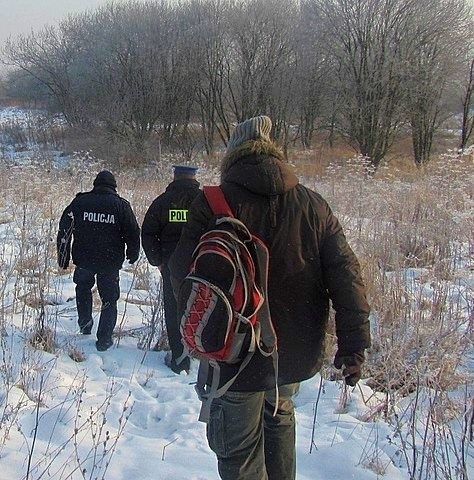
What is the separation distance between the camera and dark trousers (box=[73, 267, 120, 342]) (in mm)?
4605

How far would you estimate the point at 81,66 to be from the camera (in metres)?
27.5

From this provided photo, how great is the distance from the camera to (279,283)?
206cm

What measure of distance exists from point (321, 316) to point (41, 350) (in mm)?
2668

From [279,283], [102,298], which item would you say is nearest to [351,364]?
[279,283]

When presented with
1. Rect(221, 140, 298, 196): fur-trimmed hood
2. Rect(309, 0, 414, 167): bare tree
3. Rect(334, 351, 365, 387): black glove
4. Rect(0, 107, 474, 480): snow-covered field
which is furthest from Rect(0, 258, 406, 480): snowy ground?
Rect(309, 0, 414, 167): bare tree

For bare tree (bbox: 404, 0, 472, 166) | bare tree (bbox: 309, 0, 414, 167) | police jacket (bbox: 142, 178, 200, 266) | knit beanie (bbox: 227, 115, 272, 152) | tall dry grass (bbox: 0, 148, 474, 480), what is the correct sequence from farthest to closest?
bare tree (bbox: 309, 0, 414, 167) → bare tree (bbox: 404, 0, 472, 166) → police jacket (bbox: 142, 178, 200, 266) → tall dry grass (bbox: 0, 148, 474, 480) → knit beanie (bbox: 227, 115, 272, 152)

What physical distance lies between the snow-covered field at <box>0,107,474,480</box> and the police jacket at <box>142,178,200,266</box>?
0.68 m

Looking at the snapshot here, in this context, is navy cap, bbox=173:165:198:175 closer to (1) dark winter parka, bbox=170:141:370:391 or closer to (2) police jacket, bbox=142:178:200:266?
(2) police jacket, bbox=142:178:200:266

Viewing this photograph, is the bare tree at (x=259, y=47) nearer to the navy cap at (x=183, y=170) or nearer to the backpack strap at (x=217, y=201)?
the navy cap at (x=183, y=170)

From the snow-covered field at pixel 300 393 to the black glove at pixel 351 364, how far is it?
42 centimetres

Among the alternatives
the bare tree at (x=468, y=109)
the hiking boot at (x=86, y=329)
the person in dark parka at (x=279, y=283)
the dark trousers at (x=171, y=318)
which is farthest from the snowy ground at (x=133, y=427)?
the bare tree at (x=468, y=109)

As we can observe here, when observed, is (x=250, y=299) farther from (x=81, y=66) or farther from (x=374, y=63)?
(x=81, y=66)

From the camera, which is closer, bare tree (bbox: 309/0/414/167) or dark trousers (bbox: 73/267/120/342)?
dark trousers (bbox: 73/267/120/342)

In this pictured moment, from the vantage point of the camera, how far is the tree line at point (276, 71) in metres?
21.7
